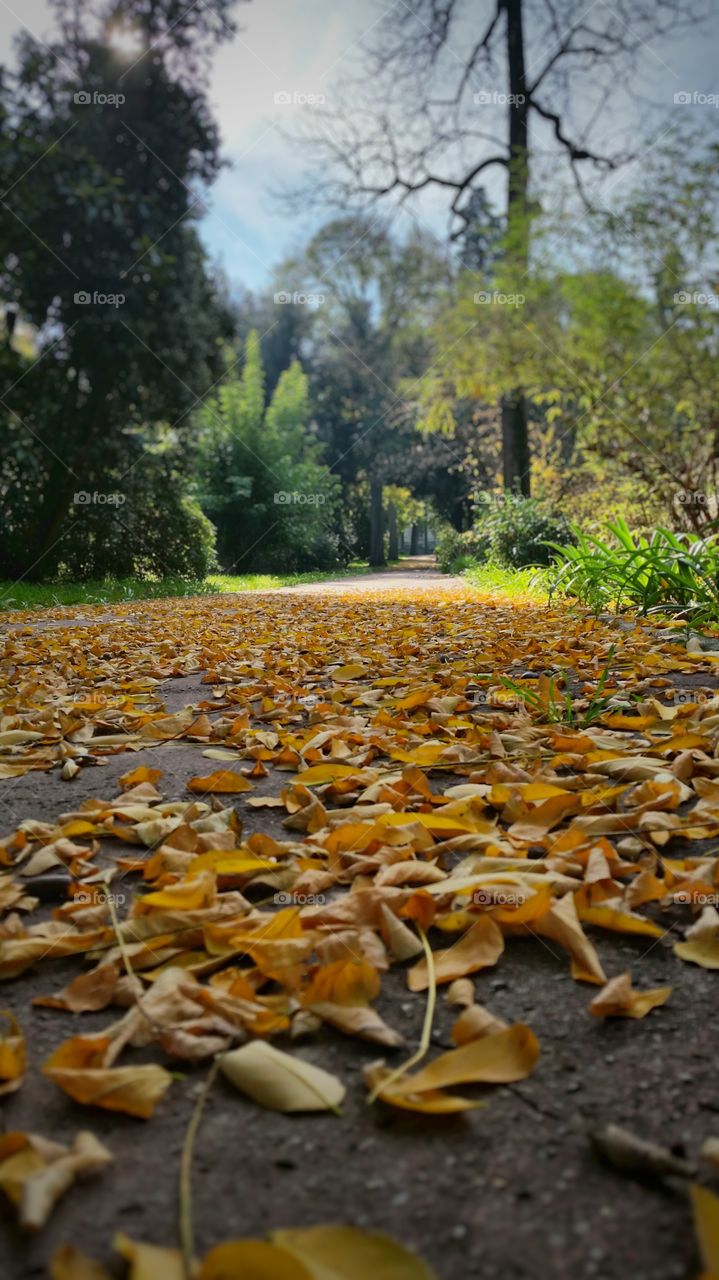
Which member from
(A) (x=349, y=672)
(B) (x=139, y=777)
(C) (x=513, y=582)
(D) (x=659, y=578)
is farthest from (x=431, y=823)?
(C) (x=513, y=582)

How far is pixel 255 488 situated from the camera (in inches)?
728

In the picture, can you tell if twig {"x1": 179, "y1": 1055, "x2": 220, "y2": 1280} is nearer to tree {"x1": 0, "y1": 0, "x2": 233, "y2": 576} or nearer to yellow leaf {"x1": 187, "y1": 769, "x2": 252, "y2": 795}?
yellow leaf {"x1": 187, "y1": 769, "x2": 252, "y2": 795}

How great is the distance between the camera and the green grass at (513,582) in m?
7.00

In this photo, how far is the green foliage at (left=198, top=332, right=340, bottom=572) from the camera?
59.7 ft

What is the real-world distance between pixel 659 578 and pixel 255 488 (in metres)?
14.9

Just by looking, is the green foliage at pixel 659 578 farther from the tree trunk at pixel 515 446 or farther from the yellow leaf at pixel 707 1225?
the tree trunk at pixel 515 446

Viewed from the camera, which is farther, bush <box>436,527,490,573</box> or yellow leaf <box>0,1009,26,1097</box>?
bush <box>436,527,490,573</box>

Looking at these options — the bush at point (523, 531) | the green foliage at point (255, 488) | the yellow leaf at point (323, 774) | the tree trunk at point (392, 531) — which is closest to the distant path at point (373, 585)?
the bush at point (523, 531)

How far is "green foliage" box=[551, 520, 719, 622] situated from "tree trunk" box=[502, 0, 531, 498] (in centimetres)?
692

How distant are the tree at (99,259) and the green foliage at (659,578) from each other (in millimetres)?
7603

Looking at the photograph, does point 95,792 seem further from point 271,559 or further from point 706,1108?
point 271,559

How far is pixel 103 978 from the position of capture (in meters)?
1.03

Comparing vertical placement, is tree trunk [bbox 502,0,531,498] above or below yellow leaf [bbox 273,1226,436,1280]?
above

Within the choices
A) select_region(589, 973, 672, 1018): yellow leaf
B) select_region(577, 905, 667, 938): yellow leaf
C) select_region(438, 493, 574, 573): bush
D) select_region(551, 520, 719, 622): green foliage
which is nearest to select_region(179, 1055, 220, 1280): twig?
select_region(589, 973, 672, 1018): yellow leaf
